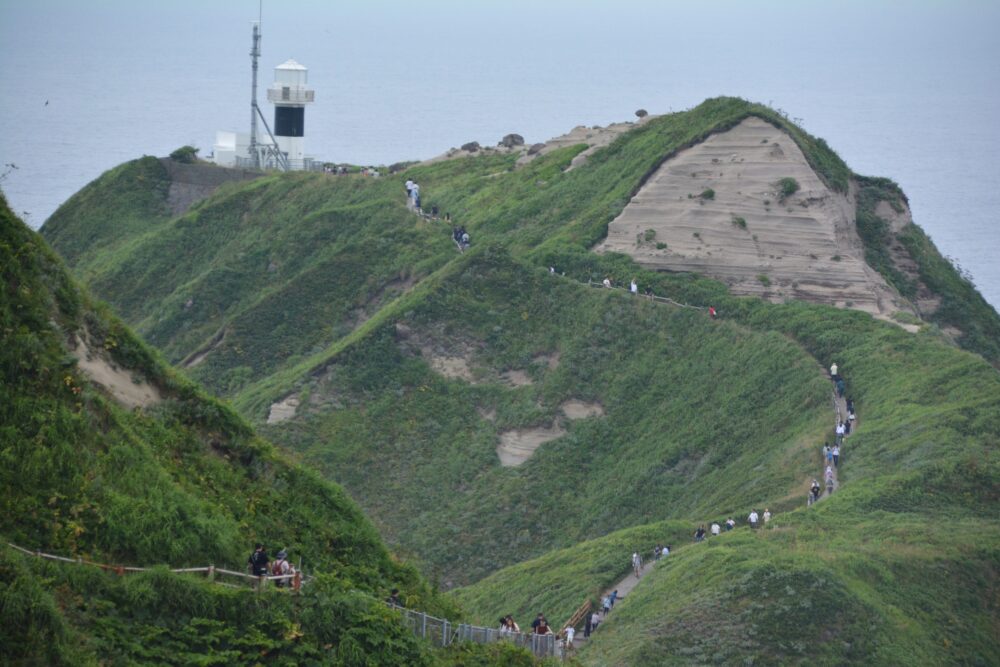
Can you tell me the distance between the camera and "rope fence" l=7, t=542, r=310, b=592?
23.2 meters

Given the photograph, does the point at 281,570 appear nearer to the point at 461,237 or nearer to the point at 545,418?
the point at 545,418

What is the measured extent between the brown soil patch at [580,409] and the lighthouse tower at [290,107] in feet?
109

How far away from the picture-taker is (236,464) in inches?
Answer: 1155

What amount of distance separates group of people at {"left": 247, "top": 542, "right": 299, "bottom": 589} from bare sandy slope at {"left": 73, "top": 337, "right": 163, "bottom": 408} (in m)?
3.55

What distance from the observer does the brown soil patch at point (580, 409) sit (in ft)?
195

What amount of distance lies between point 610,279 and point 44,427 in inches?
1625

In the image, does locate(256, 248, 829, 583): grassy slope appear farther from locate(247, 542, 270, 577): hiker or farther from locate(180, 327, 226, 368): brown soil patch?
locate(247, 542, 270, 577): hiker

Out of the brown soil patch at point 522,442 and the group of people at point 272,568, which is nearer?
the group of people at point 272,568

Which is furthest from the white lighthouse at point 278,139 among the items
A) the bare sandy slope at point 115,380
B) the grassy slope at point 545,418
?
the bare sandy slope at point 115,380

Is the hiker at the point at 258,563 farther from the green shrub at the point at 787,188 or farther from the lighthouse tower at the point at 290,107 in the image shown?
the lighthouse tower at the point at 290,107

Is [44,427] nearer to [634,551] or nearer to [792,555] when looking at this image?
[792,555]

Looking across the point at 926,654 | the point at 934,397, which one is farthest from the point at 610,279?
the point at 926,654

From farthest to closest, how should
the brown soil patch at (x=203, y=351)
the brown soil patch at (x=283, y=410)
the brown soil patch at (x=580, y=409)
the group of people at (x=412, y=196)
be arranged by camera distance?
the group of people at (x=412, y=196) → the brown soil patch at (x=203, y=351) → the brown soil patch at (x=283, y=410) → the brown soil patch at (x=580, y=409)

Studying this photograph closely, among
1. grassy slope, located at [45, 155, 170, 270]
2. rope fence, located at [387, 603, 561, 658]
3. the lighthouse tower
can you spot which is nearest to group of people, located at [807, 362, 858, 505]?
rope fence, located at [387, 603, 561, 658]
